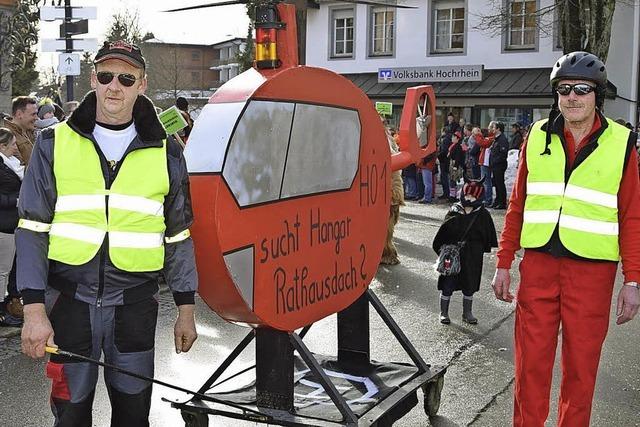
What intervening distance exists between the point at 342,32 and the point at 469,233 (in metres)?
22.6

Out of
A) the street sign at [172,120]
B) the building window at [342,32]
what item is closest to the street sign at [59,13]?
the street sign at [172,120]

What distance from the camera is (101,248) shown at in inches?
126

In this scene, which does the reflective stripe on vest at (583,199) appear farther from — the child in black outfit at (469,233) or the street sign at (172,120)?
the child in black outfit at (469,233)

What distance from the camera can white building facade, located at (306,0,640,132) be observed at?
23.2 meters

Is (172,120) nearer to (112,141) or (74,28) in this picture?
(112,141)

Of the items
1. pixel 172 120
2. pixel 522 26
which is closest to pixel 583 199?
pixel 172 120

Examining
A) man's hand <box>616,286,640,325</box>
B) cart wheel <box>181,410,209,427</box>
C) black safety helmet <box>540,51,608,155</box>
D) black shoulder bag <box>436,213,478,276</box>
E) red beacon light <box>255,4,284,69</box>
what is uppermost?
red beacon light <box>255,4,284,69</box>

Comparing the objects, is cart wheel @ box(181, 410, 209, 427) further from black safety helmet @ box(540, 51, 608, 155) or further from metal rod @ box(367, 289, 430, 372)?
black safety helmet @ box(540, 51, 608, 155)

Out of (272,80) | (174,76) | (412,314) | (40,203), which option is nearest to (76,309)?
(40,203)

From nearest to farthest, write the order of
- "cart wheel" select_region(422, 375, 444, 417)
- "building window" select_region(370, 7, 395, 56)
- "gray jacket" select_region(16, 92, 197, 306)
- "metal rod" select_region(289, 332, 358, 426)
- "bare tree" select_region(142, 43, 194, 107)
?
"gray jacket" select_region(16, 92, 197, 306) < "metal rod" select_region(289, 332, 358, 426) < "cart wheel" select_region(422, 375, 444, 417) < "building window" select_region(370, 7, 395, 56) < "bare tree" select_region(142, 43, 194, 107)

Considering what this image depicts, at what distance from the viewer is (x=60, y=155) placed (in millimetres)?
3168

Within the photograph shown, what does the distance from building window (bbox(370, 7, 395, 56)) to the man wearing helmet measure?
24.0m

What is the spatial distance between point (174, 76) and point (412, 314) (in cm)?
A: 4029

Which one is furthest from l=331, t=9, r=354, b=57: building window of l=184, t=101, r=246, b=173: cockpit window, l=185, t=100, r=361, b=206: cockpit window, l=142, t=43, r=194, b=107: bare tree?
l=184, t=101, r=246, b=173: cockpit window
